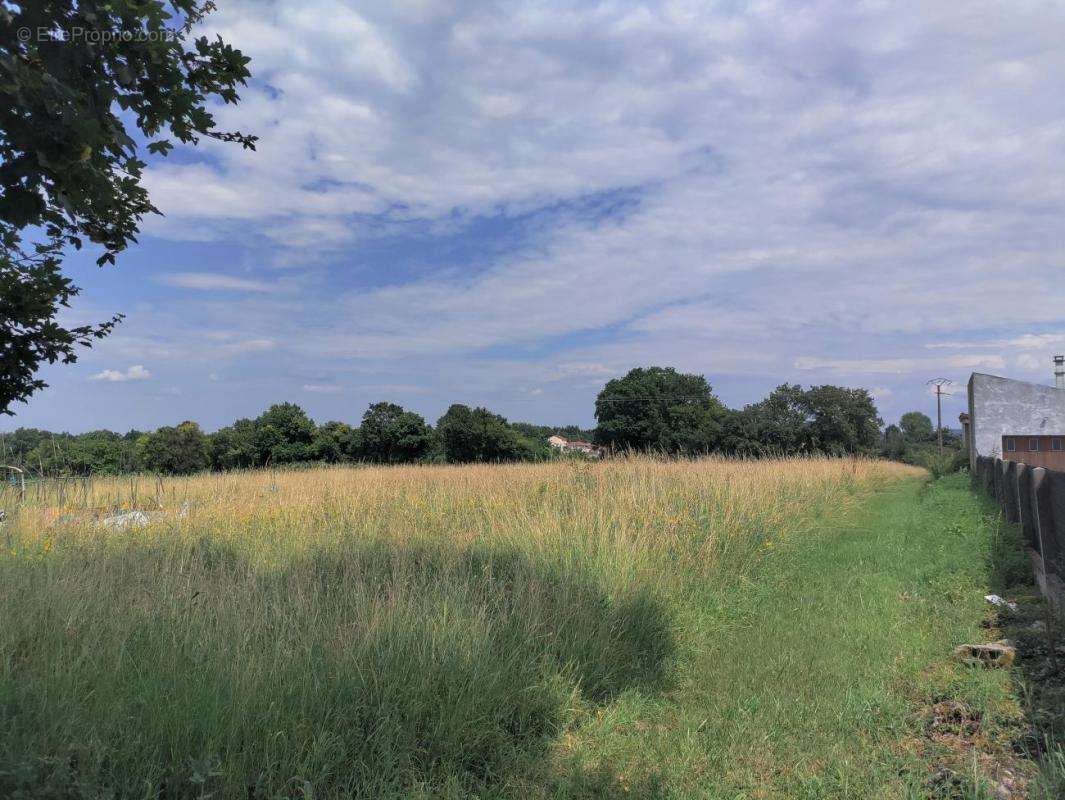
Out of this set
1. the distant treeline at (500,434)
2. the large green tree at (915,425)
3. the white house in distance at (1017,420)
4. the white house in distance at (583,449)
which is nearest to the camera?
the white house in distance at (583,449)

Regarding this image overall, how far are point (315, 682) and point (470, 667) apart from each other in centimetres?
91

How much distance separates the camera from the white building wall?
1278 inches

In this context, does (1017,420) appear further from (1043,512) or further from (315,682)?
(315,682)

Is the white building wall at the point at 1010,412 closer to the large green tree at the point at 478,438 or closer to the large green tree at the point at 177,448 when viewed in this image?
the large green tree at the point at 478,438

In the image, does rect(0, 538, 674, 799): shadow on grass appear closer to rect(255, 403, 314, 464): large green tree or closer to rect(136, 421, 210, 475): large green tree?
rect(136, 421, 210, 475): large green tree

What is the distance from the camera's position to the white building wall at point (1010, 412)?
32.5m

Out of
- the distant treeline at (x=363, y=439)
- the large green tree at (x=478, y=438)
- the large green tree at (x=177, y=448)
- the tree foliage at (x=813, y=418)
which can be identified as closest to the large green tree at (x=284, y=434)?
the distant treeline at (x=363, y=439)

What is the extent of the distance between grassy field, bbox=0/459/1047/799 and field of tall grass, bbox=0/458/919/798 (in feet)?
0.06

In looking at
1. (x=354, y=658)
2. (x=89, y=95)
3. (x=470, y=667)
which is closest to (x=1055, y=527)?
(x=470, y=667)

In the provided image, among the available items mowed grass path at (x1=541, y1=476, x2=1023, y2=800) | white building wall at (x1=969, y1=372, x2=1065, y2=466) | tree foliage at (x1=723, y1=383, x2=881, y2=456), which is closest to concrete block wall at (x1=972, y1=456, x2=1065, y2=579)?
mowed grass path at (x1=541, y1=476, x2=1023, y2=800)

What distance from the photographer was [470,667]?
386 centimetres

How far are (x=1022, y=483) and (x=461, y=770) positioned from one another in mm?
9256

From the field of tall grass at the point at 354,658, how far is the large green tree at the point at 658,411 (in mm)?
51101

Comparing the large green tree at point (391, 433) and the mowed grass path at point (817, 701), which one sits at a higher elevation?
the large green tree at point (391, 433)
